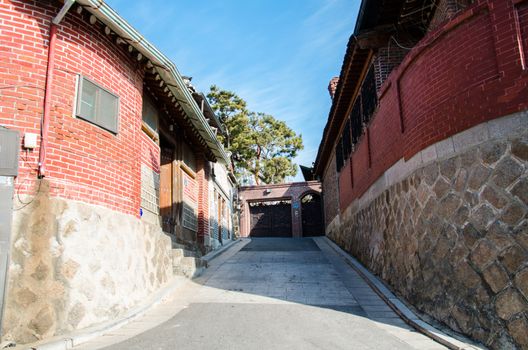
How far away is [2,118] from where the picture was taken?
5.59m

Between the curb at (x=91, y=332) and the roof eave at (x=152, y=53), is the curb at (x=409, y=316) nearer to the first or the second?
the curb at (x=91, y=332)

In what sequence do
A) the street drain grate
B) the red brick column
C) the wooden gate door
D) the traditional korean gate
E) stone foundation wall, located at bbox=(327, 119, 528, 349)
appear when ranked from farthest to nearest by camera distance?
the traditional korean gate → the street drain grate → the red brick column → the wooden gate door → stone foundation wall, located at bbox=(327, 119, 528, 349)

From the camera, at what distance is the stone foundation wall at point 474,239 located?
4853 millimetres

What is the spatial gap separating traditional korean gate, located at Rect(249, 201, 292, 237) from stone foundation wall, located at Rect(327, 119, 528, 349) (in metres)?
21.2

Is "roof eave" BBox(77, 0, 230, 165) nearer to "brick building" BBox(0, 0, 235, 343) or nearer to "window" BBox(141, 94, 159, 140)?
"brick building" BBox(0, 0, 235, 343)

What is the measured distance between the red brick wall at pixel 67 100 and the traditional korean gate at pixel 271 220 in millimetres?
21558

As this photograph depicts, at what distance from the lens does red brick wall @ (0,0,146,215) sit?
572 cm

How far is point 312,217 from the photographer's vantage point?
28.4 meters

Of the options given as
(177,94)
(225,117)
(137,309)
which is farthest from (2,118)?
(225,117)

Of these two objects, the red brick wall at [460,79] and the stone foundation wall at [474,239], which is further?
the red brick wall at [460,79]

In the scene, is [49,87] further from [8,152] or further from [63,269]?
[63,269]

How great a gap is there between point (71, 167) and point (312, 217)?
23157 mm

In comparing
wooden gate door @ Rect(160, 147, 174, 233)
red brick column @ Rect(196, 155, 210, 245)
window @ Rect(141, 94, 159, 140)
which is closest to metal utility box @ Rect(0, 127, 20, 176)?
window @ Rect(141, 94, 159, 140)

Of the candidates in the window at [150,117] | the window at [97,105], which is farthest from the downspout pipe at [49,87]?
the window at [150,117]
